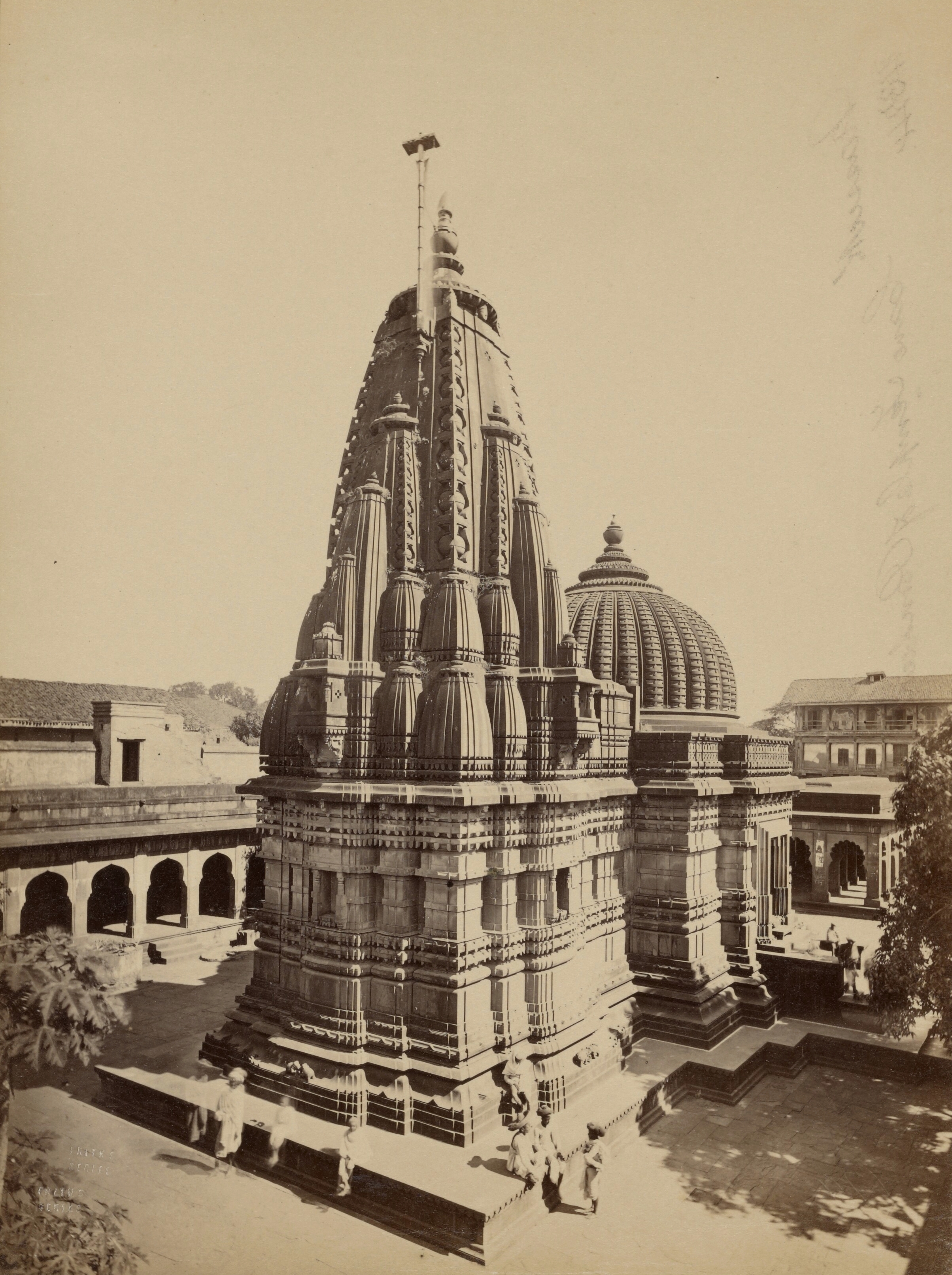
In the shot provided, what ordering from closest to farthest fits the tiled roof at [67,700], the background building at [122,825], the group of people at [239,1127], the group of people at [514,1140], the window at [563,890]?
the group of people at [514,1140] → the group of people at [239,1127] → the window at [563,890] → the background building at [122,825] → the tiled roof at [67,700]

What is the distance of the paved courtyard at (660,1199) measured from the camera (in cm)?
1090

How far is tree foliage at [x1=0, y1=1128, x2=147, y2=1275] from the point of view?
8648 mm

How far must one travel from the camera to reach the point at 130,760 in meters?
27.1

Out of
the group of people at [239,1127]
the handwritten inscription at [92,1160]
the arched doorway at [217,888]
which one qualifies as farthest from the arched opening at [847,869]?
the handwritten inscription at [92,1160]

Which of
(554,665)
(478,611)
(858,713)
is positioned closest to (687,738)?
(554,665)

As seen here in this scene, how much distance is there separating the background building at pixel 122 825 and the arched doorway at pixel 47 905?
4cm

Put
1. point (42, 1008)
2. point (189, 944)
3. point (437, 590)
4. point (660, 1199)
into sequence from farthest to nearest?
point (189, 944), point (437, 590), point (660, 1199), point (42, 1008)

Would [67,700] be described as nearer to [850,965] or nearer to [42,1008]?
[42,1008]

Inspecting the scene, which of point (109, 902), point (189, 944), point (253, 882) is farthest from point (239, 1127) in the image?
point (109, 902)

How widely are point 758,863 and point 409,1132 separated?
1213 centimetres

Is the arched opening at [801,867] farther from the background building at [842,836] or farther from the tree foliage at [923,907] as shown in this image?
the tree foliage at [923,907]

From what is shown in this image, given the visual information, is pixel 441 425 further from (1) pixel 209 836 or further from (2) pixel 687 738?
(1) pixel 209 836

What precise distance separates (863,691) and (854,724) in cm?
199

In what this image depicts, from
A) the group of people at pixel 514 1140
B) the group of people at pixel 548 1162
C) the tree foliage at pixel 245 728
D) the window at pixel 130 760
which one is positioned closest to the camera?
the group of people at pixel 548 1162
